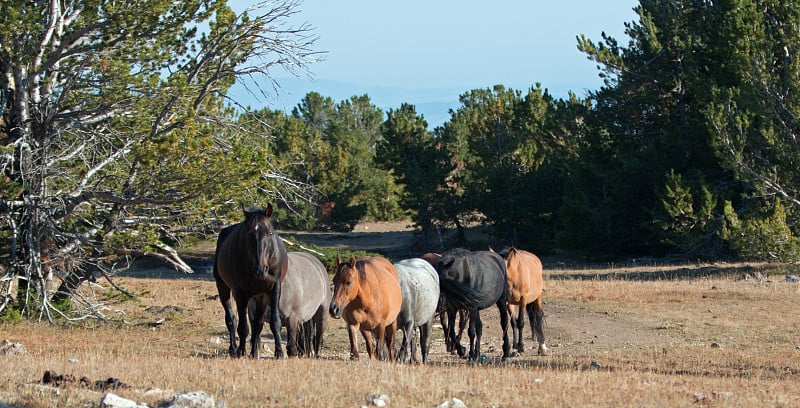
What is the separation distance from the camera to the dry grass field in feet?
28.9

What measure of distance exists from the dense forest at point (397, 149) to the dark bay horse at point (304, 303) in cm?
348

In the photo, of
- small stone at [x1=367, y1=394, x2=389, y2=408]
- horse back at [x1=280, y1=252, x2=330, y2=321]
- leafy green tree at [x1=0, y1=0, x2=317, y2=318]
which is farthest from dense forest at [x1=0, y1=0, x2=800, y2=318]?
small stone at [x1=367, y1=394, x2=389, y2=408]

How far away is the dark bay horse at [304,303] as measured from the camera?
42.1 ft

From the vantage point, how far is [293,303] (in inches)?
506

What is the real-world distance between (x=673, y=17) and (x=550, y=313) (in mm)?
21784

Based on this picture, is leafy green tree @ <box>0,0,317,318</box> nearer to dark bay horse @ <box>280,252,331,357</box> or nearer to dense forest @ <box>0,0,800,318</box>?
dense forest @ <box>0,0,800,318</box>

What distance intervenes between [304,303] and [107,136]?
6802 millimetres

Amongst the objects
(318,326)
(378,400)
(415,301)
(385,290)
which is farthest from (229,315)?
(378,400)

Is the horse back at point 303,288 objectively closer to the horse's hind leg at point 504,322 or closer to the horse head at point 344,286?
the horse head at point 344,286

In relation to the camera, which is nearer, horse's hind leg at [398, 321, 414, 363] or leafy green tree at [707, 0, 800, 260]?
horse's hind leg at [398, 321, 414, 363]

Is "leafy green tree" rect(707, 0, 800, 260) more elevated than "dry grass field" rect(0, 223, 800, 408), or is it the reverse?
"leafy green tree" rect(707, 0, 800, 260)

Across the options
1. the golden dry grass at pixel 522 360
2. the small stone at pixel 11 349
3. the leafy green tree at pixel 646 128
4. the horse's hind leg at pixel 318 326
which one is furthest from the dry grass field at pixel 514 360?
the leafy green tree at pixel 646 128

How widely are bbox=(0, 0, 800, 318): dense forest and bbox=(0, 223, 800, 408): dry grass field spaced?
2.18 metres

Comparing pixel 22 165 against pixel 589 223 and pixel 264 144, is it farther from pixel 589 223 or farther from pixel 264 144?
pixel 589 223
